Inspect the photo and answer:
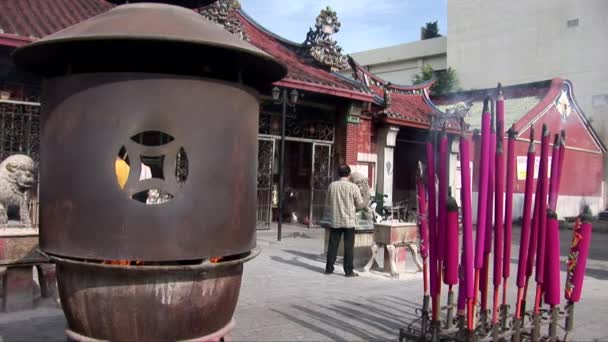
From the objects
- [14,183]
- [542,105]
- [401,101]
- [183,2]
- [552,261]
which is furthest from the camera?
[542,105]

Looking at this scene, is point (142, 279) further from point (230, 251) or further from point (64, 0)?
point (64, 0)

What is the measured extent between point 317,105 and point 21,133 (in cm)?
630

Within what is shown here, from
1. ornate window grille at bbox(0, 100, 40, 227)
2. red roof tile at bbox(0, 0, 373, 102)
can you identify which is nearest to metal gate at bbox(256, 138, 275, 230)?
red roof tile at bbox(0, 0, 373, 102)

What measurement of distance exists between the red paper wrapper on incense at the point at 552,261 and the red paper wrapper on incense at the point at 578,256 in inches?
8.3

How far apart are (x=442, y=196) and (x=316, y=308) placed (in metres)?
2.36

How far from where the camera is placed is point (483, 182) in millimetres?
3650

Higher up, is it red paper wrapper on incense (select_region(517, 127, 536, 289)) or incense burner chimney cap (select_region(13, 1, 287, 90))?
incense burner chimney cap (select_region(13, 1, 287, 90))

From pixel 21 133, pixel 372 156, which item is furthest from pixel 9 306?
pixel 372 156

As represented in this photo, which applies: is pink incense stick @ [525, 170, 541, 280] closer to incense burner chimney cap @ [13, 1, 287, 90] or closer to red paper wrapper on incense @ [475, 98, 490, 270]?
red paper wrapper on incense @ [475, 98, 490, 270]

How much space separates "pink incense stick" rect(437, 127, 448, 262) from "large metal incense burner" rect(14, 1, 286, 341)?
1.36 m

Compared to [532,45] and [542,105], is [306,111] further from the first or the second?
[542,105]

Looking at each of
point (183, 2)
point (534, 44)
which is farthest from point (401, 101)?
point (183, 2)

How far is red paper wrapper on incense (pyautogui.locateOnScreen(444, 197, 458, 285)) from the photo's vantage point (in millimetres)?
3514

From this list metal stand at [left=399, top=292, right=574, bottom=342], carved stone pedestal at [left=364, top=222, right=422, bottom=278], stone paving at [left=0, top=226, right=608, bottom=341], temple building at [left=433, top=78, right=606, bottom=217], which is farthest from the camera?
temple building at [left=433, top=78, right=606, bottom=217]
